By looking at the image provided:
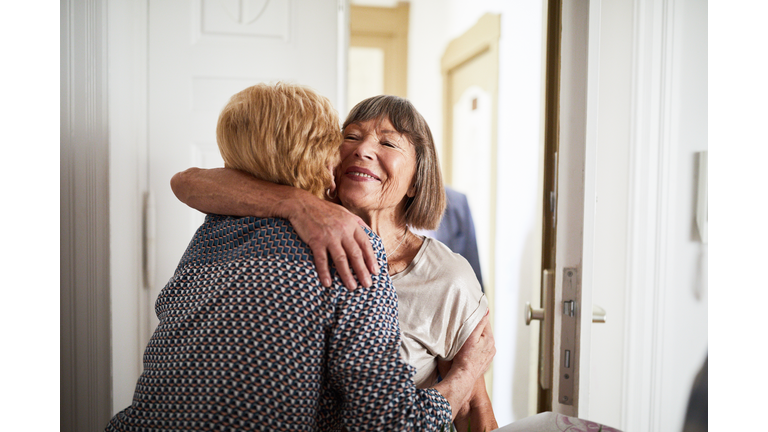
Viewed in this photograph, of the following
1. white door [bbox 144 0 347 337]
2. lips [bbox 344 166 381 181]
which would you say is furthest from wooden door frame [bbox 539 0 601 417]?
white door [bbox 144 0 347 337]

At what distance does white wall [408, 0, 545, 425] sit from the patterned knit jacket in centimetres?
121

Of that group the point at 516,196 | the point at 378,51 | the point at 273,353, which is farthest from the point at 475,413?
the point at 378,51

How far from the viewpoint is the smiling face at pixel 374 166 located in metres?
1.12

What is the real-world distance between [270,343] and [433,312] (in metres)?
0.51

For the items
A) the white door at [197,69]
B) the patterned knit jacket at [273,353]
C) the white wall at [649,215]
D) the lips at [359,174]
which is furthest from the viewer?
the white door at [197,69]

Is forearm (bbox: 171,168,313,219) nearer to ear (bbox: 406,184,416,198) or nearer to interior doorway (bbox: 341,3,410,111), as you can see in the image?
ear (bbox: 406,184,416,198)

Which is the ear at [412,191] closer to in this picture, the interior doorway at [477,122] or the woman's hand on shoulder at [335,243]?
the woman's hand on shoulder at [335,243]

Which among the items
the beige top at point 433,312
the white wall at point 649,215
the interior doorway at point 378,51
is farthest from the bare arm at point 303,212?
the interior doorway at point 378,51

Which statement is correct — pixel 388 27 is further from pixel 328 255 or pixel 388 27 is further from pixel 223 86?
pixel 328 255

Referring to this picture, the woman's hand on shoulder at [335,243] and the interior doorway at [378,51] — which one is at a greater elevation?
the interior doorway at [378,51]

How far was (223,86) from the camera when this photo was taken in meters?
1.55

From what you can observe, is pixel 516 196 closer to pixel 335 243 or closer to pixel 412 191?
pixel 412 191

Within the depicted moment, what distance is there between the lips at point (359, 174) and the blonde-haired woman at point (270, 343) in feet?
0.83
